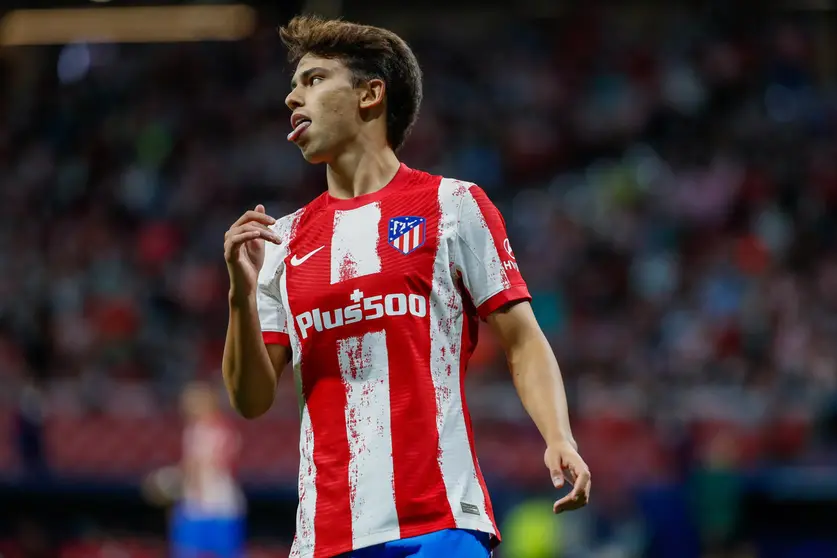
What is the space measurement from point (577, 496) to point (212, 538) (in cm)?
929

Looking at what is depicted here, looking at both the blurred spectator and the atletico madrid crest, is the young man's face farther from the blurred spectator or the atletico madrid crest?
the blurred spectator

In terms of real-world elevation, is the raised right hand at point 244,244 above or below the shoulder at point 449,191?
below

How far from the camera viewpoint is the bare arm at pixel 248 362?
3.29 metres

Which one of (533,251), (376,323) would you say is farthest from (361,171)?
(533,251)

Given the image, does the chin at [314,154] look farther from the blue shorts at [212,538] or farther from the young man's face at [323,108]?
the blue shorts at [212,538]

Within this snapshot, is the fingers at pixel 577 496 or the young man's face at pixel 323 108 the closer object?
the fingers at pixel 577 496

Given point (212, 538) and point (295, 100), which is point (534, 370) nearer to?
point (295, 100)

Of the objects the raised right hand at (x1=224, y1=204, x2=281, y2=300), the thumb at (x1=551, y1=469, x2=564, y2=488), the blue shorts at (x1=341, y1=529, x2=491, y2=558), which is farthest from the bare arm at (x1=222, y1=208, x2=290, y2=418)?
the thumb at (x1=551, y1=469, x2=564, y2=488)

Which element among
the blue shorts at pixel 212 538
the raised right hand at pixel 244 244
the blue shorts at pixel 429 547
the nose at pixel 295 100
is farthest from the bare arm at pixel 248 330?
the blue shorts at pixel 212 538

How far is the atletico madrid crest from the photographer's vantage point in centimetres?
327

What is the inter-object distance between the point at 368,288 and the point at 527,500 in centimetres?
768

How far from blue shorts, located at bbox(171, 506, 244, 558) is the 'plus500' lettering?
8.87 meters

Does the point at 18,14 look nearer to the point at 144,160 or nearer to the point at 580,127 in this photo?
the point at 144,160

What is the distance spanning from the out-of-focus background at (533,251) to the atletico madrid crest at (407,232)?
7411mm
